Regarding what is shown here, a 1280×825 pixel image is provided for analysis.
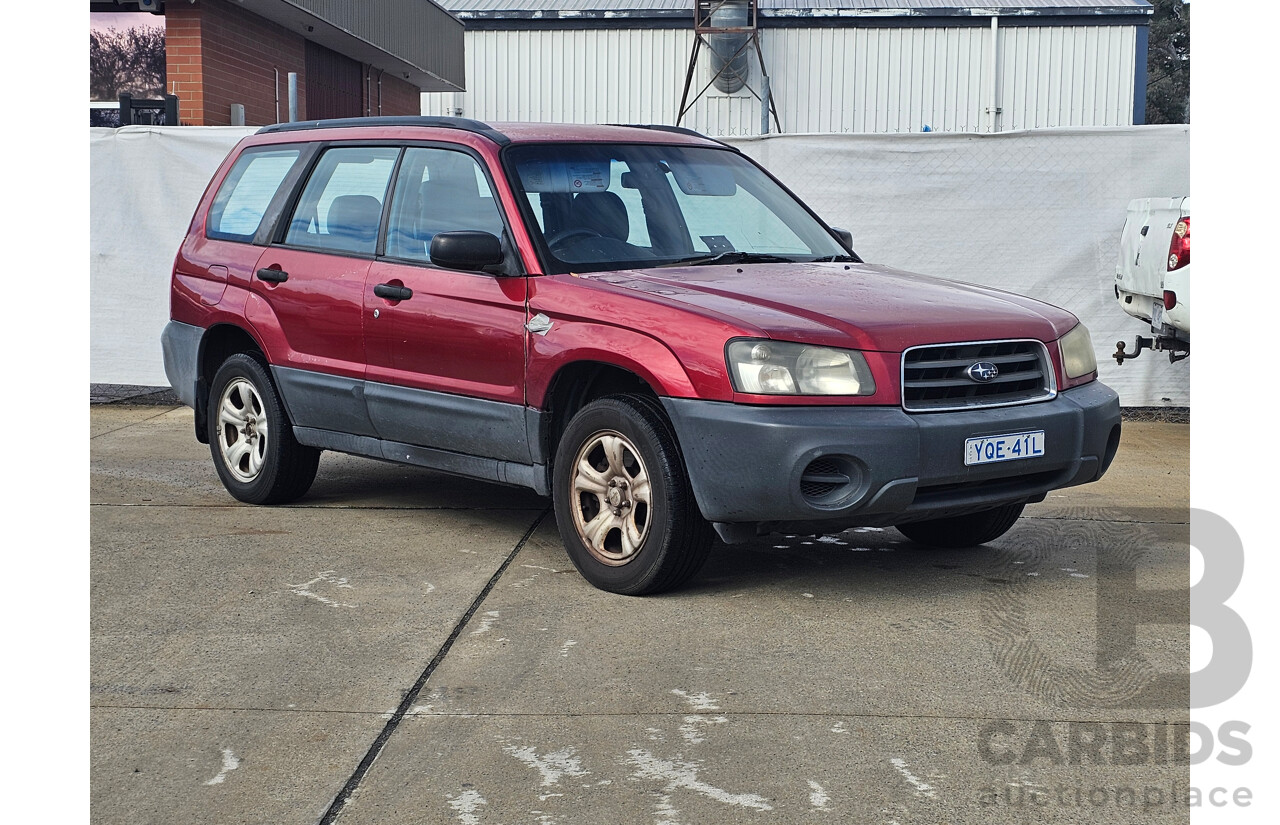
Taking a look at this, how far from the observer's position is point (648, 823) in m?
3.55

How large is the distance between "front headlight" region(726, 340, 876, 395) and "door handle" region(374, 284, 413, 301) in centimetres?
183

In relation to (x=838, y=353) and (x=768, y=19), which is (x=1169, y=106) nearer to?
(x=768, y=19)

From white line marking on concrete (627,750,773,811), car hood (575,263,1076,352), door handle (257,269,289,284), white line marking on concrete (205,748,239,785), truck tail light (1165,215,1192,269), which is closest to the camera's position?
white line marking on concrete (627,750,773,811)

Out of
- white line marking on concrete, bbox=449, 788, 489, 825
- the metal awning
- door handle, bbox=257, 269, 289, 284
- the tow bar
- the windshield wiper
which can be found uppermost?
the metal awning

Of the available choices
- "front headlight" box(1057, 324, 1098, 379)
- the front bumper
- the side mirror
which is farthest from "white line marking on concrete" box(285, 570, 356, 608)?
"front headlight" box(1057, 324, 1098, 379)

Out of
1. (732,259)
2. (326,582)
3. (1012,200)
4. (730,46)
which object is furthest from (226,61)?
(730,46)

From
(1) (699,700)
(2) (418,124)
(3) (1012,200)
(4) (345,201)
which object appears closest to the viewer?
(1) (699,700)

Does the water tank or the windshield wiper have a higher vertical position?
the water tank

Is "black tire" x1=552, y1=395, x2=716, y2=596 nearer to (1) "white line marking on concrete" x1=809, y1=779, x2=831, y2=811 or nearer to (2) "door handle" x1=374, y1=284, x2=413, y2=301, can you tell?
(2) "door handle" x1=374, y1=284, x2=413, y2=301

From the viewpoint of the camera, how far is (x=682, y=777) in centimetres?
383

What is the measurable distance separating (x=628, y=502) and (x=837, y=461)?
0.87m

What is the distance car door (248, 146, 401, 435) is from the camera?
22.1ft

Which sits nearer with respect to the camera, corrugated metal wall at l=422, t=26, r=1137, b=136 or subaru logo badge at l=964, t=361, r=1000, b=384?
subaru logo badge at l=964, t=361, r=1000, b=384

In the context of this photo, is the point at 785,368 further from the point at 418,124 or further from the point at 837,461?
the point at 418,124
